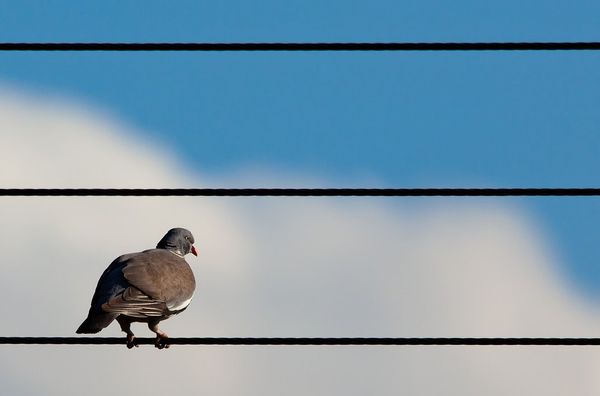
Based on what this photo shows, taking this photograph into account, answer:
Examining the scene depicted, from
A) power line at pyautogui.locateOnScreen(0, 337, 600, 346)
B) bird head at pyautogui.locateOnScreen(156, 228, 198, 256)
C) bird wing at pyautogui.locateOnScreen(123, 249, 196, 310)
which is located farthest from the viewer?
bird head at pyautogui.locateOnScreen(156, 228, 198, 256)

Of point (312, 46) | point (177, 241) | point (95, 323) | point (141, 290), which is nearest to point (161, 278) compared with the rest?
point (141, 290)

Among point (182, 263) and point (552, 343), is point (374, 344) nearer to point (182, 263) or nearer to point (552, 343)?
point (552, 343)

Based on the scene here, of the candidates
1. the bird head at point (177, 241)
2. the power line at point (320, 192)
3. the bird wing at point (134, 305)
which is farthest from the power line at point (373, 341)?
the bird head at point (177, 241)

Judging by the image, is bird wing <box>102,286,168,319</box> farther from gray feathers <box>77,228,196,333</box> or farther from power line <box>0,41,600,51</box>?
power line <box>0,41,600,51</box>

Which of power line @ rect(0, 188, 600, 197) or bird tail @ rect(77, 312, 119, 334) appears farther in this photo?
bird tail @ rect(77, 312, 119, 334)

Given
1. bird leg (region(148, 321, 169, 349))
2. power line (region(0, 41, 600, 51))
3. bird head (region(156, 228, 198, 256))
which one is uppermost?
power line (region(0, 41, 600, 51))

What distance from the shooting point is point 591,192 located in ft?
22.5

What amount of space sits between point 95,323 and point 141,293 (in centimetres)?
65

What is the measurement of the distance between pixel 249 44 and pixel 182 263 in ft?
15.7

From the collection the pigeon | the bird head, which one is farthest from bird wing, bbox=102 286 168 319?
the bird head

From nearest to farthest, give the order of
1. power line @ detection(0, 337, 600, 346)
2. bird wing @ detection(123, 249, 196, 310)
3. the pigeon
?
power line @ detection(0, 337, 600, 346), the pigeon, bird wing @ detection(123, 249, 196, 310)

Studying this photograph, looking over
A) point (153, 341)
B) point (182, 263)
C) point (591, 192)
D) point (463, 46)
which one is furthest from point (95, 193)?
point (182, 263)

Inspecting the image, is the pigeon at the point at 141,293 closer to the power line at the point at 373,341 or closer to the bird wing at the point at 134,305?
the bird wing at the point at 134,305

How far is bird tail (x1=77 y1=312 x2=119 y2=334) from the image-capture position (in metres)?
9.60
